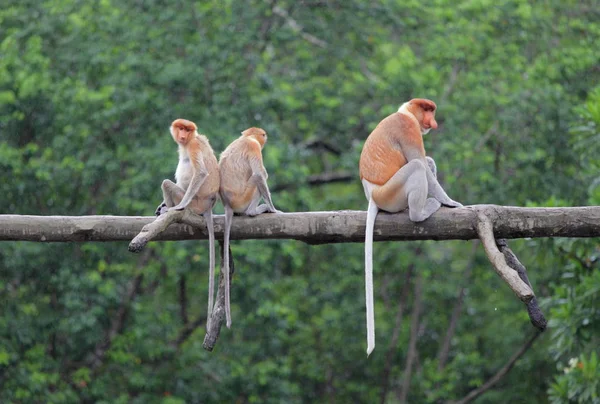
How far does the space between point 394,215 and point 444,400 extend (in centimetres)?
767

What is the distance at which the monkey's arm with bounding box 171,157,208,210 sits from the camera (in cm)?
542

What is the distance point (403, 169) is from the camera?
16.8 ft

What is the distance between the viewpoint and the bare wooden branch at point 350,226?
15.3 ft

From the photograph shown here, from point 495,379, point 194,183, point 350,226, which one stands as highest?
point 194,183

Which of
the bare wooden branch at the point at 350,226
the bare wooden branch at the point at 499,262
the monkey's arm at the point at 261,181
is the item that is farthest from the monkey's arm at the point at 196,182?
the bare wooden branch at the point at 499,262

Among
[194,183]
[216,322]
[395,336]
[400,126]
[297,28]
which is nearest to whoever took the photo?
[216,322]

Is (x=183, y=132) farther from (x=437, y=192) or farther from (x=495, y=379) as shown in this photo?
(x=495, y=379)

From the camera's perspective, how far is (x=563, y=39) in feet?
39.7

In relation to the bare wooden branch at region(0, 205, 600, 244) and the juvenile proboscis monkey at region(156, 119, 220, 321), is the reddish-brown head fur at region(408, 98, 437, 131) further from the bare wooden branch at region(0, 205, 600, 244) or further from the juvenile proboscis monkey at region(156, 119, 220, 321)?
the juvenile proboscis monkey at region(156, 119, 220, 321)

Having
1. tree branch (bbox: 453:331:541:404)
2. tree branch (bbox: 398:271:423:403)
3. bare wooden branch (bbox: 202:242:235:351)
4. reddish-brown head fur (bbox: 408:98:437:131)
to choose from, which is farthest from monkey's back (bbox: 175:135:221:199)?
tree branch (bbox: 398:271:423:403)

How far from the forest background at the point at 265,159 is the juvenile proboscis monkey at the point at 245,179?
3751 millimetres

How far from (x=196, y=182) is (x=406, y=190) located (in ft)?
3.81

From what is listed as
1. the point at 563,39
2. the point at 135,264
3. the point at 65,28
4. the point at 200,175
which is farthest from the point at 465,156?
the point at 200,175

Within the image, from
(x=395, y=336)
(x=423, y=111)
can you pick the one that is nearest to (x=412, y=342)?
(x=395, y=336)
